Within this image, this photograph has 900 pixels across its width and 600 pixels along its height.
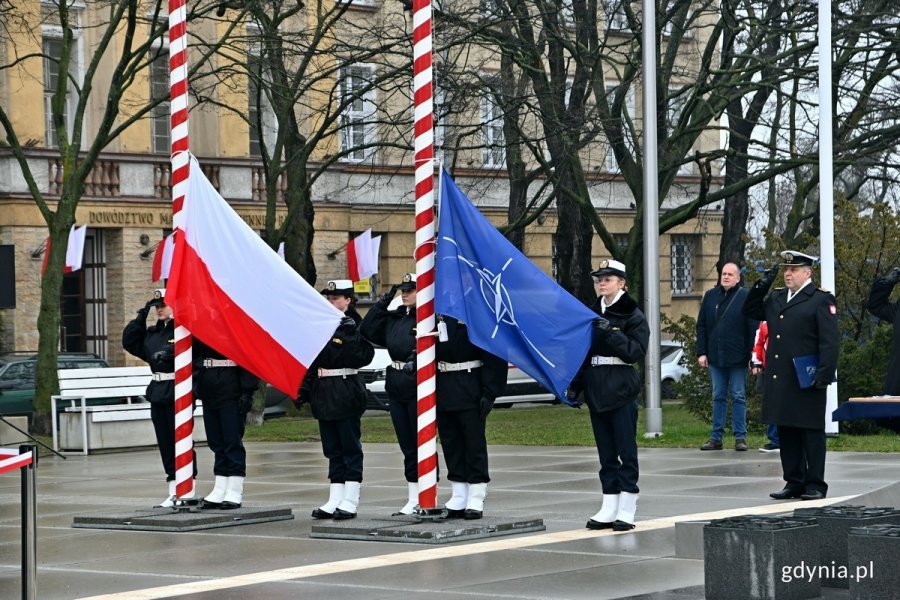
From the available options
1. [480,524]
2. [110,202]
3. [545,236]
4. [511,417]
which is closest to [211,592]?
[480,524]

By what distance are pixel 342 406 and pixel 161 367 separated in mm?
2264

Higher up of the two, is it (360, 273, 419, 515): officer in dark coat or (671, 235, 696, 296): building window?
(671, 235, 696, 296): building window

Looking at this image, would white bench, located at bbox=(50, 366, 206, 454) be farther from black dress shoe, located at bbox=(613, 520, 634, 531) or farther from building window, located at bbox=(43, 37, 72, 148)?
building window, located at bbox=(43, 37, 72, 148)

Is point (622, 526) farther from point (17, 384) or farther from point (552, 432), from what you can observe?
point (17, 384)

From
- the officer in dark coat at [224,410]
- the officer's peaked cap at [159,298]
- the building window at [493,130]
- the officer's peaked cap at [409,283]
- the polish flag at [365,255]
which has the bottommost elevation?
the officer in dark coat at [224,410]

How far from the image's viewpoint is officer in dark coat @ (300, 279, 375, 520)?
13047 millimetres

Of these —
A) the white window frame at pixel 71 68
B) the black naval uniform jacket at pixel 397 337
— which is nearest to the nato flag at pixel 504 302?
the black naval uniform jacket at pixel 397 337

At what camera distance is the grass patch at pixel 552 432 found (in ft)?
64.7

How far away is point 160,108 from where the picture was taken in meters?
38.5

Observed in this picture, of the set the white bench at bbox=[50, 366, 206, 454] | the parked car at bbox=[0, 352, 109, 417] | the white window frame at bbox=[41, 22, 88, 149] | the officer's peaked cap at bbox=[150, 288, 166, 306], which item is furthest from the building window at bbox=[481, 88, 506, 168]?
the officer's peaked cap at bbox=[150, 288, 166, 306]

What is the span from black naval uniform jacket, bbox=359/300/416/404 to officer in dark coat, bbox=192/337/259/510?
1279 mm

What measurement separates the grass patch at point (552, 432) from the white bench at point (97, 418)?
1.66m

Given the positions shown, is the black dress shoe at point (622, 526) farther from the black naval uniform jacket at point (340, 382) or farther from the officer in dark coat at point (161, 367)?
the officer in dark coat at point (161, 367)

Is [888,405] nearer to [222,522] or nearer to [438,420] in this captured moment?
[438,420]
